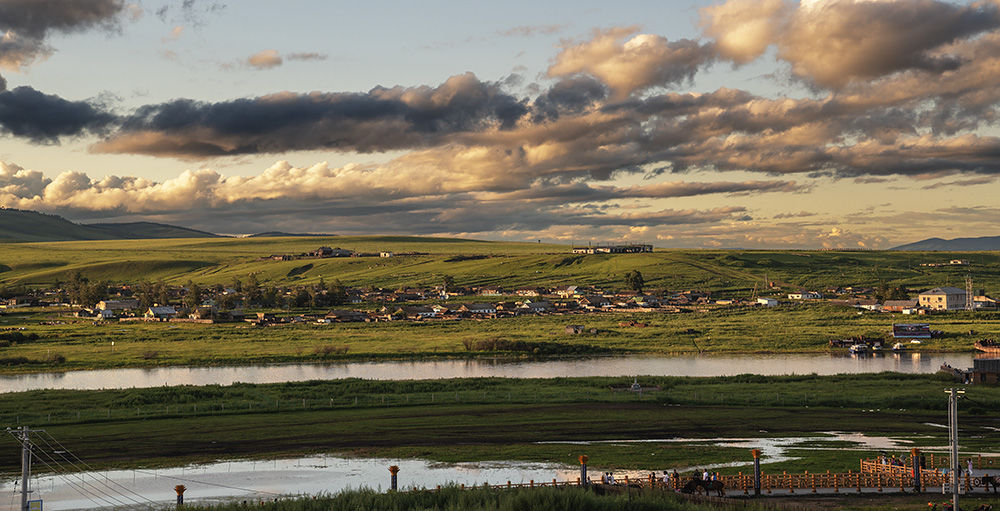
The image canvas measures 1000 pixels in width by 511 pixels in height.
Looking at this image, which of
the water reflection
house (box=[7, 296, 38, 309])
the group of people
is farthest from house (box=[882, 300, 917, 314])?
house (box=[7, 296, 38, 309])

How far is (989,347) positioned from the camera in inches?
3964

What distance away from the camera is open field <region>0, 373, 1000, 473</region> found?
47.2 meters

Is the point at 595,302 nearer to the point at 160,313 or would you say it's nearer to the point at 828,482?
the point at 160,313

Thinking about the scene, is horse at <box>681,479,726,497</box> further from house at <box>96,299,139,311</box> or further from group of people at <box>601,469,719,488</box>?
house at <box>96,299,139,311</box>

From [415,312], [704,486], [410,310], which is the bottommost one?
[704,486]

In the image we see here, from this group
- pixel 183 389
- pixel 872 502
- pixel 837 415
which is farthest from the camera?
pixel 183 389

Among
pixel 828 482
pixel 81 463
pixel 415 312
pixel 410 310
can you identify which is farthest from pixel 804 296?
pixel 81 463

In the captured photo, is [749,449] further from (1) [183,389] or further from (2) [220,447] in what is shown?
(1) [183,389]

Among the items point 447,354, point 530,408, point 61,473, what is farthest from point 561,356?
point 61,473

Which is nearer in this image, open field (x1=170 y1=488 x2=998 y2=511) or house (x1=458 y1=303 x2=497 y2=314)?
open field (x1=170 y1=488 x2=998 y2=511)

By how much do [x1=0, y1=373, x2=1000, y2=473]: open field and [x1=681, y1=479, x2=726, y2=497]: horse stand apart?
7142mm

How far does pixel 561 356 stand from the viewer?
360 feet

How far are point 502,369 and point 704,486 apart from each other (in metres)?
62.6

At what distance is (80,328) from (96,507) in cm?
11587
